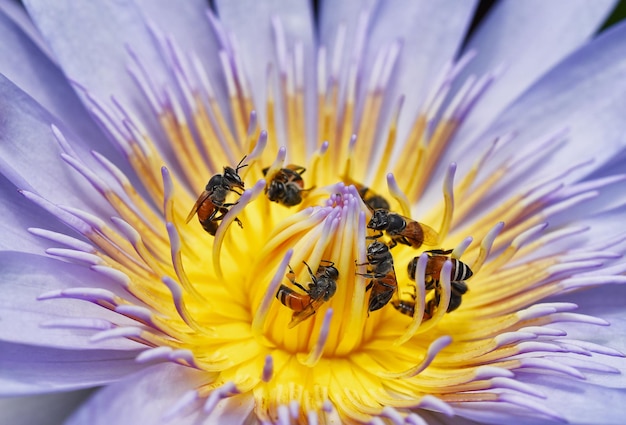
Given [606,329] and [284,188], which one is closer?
[606,329]

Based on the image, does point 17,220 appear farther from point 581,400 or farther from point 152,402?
point 581,400

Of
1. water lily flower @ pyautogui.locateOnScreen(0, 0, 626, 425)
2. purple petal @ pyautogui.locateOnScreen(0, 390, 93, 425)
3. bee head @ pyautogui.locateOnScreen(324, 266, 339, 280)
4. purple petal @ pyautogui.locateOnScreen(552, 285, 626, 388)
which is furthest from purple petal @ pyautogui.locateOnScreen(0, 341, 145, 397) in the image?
purple petal @ pyautogui.locateOnScreen(552, 285, 626, 388)

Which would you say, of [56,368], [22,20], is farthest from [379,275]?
[22,20]

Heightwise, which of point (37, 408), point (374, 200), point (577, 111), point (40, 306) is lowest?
point (37, 408)

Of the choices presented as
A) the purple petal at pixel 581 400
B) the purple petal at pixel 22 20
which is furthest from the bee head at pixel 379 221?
the purple petal at pixel 22 20

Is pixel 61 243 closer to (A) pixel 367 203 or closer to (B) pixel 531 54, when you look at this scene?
(A) pixel 367 203

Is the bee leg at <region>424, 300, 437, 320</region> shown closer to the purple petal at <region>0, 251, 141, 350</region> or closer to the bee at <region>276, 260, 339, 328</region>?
the bee at <region>276, 260, 339, 328</region>

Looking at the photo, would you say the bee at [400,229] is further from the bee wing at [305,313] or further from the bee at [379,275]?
the bee wing at [305,313]
